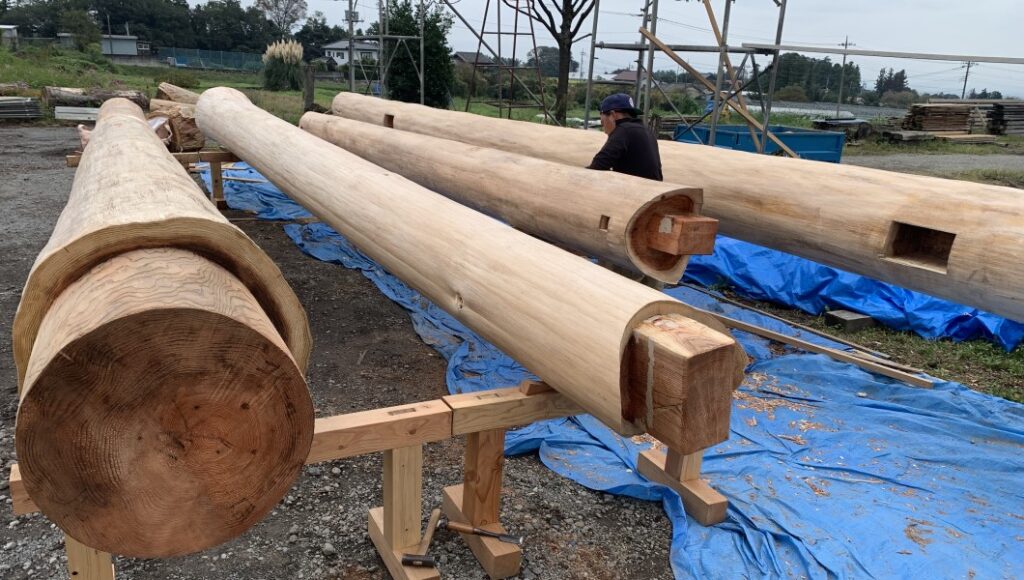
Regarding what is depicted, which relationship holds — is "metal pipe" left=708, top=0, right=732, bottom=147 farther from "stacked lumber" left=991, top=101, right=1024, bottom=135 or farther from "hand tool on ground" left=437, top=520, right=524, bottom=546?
"stacked lumber" left=991, top=101, right=1024, bottom=135

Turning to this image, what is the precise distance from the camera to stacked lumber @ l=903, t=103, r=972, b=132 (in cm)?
2100

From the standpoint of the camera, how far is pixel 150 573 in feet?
9.02

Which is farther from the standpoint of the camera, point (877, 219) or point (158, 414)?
point (877, 219)

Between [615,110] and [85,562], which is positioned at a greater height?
[615,110]

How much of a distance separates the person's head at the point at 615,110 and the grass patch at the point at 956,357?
8.80ft

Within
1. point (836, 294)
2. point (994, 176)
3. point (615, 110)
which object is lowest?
point (836, 294)

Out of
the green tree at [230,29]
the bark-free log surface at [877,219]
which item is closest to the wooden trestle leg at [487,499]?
the bark-free log surface at [877,219]

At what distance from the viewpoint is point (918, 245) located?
9.93ft

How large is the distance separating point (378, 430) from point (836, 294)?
4.91 metres

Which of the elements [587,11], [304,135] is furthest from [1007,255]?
[587,11]

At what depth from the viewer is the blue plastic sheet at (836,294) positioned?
5.50m

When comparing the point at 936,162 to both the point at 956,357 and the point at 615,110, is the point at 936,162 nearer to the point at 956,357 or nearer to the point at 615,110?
the point at 956,357

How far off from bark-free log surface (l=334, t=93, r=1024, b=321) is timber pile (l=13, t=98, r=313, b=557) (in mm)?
2525

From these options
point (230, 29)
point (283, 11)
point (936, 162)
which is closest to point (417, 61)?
point (936, 162)
